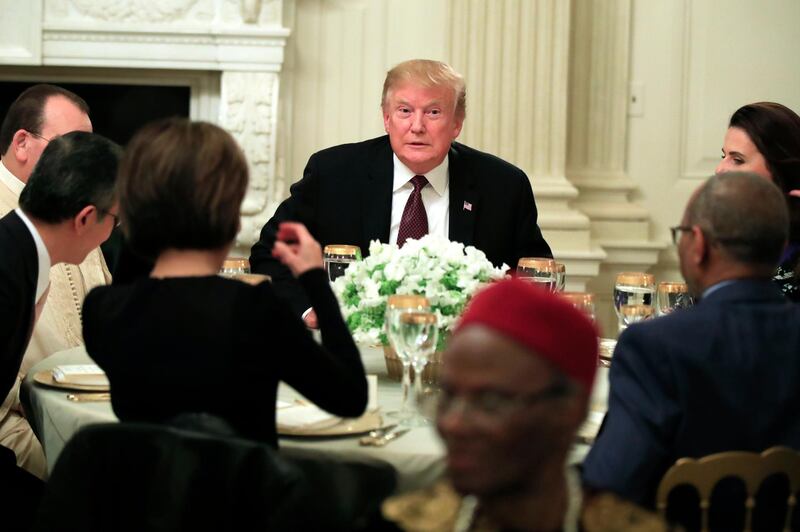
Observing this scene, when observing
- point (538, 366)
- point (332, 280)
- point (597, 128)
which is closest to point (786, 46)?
point (597, 128)

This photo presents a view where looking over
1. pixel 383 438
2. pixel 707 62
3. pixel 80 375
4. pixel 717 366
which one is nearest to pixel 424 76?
pixel 80 375

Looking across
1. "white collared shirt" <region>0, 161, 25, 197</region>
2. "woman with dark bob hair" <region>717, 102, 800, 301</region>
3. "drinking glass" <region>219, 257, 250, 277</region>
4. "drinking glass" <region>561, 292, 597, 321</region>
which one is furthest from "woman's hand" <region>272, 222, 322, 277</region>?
"white collared shirt" <region>0, 161, 25, 197</region>

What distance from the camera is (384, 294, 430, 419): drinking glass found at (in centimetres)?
237

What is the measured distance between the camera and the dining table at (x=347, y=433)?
2207 mm

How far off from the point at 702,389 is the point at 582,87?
12.7 feet

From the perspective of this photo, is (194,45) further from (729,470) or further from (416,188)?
(729,470)

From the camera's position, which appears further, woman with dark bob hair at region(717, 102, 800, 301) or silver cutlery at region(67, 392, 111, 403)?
woman with dark bob hair at region(717, 102, 800, 301)

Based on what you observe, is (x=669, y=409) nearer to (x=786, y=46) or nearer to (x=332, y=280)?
(x=332, y=280)

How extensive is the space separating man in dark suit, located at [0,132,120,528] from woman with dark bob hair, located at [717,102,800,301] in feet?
5.30

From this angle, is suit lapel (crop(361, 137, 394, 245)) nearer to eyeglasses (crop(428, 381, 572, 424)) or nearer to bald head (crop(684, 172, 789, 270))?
bald head (crop(684, 172, 789, 270))

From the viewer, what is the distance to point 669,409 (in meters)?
2.05

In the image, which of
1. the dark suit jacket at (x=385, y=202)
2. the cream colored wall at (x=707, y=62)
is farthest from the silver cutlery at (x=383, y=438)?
the cream colored wall at (x=707, y=62)

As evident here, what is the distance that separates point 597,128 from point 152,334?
13.5 feet

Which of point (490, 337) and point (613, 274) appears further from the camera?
point (613, 274)
